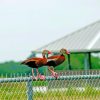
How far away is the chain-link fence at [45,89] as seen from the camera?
37.2ft

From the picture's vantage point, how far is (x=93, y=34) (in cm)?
3794

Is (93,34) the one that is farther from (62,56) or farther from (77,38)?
(62,56)

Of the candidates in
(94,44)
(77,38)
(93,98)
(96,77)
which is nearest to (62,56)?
(96,77)

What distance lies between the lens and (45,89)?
12.4 m

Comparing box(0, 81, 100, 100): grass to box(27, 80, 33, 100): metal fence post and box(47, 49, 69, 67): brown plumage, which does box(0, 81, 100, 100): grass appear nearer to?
box(27, 80, 33, 100): metal fence post

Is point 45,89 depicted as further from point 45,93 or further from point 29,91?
point 29,91

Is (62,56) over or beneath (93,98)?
over

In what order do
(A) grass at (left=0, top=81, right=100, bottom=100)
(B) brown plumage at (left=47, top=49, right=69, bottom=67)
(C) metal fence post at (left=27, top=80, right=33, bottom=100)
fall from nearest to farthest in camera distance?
(C) metal fence post at (left=27, top=80, right=33, bottom=100) → (B) brown plumage at (left=47, top=49, right=69, bottom=67) → (A) grass at (left=0, top=81, right=100, bottom=100)

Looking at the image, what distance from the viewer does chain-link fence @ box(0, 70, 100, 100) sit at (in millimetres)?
11336

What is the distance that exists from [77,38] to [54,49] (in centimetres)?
200

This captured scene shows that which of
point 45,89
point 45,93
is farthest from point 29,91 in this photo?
point 45,93

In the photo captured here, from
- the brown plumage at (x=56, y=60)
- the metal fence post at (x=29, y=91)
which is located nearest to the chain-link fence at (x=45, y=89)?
the metal fence post at (x=29, y=91)

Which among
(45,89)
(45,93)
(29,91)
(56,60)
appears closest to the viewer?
(29,91)

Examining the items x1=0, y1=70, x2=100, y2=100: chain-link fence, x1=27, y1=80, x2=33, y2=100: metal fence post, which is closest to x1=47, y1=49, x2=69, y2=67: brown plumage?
x1=0, y1=70, x2=100, y2=100: chain-link fence
